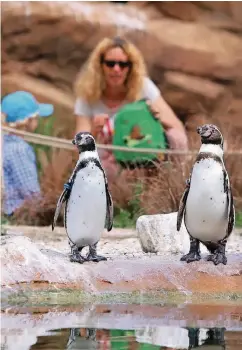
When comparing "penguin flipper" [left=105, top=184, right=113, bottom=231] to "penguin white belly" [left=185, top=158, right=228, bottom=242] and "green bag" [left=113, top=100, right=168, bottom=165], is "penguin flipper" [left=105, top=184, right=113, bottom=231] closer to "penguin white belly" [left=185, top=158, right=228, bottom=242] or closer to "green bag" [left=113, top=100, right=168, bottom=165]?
"penguin white belly" [left=185, top=158, right=228, bottom=242]

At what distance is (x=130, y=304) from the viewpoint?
6.60m

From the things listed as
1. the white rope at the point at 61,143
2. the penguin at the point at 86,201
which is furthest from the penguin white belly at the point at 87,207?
the white rope at the point at 61,143

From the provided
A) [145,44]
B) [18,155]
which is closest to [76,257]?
[18,155]

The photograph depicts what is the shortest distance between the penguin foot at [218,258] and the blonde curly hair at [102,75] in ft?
20.2

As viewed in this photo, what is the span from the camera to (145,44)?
49.0 feet

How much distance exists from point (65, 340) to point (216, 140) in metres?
2.23

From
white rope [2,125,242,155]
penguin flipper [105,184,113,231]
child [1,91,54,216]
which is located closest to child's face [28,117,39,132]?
child [1,91,54,216]

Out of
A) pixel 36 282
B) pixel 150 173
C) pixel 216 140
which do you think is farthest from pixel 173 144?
pixel 36 282

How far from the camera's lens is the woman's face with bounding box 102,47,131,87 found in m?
13.2

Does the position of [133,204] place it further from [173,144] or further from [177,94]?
[177,94]

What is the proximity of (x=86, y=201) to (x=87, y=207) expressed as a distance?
1.6 inches

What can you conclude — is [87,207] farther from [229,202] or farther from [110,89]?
[110,89]

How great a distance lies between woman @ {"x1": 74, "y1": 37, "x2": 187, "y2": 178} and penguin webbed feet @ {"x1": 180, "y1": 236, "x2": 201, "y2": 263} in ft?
18.9

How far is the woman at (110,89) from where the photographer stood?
43.0 ft
